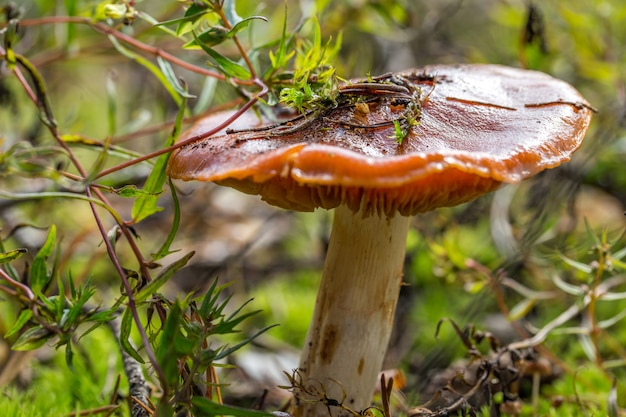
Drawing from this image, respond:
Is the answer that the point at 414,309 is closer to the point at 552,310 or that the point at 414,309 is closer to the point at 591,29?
the point at 552,310

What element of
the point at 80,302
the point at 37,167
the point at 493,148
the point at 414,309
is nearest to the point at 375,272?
the point at 493,148

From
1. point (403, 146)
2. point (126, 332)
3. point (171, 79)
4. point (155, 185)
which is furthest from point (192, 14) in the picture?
point (126, 332)

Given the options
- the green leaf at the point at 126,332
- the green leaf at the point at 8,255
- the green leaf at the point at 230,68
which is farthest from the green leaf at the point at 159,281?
the green leaf at the point at 230,68

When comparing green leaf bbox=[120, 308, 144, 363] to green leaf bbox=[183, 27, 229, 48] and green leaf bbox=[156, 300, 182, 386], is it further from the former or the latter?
green leaf bbox=[183, 27, 229, 48]

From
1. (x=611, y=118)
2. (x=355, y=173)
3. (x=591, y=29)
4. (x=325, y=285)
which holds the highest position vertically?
(x=591, y=29)

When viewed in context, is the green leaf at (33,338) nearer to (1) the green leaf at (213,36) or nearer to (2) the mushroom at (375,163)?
(2) the mushroom at (375,163)

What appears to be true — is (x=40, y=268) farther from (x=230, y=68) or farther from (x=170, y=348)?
(x=230, y=68)
